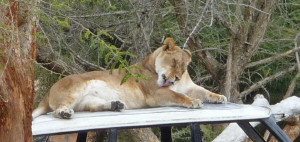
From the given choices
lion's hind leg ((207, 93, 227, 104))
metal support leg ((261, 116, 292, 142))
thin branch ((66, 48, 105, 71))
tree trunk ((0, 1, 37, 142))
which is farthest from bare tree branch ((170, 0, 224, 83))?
metal support leg ((261, 116, 292, 142))

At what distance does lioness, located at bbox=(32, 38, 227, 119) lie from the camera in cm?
481

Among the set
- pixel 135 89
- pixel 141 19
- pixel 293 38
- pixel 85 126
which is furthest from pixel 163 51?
pixel 293 38

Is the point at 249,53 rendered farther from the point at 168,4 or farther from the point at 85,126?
the point at 85,126

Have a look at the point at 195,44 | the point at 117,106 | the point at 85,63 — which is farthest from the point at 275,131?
the point at 85,63

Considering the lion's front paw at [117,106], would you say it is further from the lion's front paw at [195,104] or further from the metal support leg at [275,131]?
the metal support leg at [275,131]

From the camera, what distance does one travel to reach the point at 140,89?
545cm

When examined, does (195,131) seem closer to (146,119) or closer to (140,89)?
(146,119)

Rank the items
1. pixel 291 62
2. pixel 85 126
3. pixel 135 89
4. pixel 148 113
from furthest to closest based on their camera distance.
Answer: pixel 291 62 → pixel 135 89 → pixel 148 113 → pixel 85 126

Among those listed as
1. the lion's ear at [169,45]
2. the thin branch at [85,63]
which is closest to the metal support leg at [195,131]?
the lion's ear at [169,45]

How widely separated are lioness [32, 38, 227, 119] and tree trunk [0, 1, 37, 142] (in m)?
0.92

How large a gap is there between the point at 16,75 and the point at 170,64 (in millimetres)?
2092

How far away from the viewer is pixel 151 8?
7336mm

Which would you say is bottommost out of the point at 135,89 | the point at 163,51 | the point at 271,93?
the point at 271,93

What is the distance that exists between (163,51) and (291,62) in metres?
4.50
